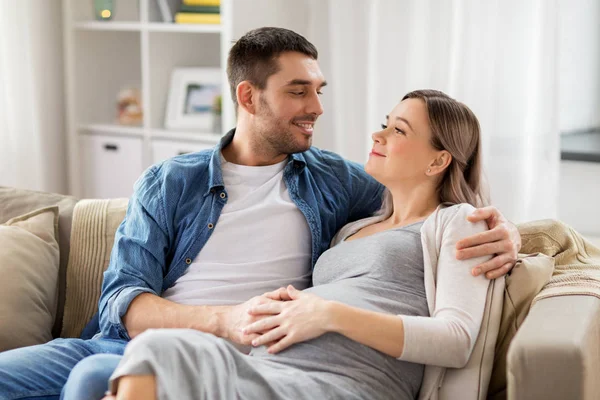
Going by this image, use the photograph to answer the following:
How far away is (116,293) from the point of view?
208cm

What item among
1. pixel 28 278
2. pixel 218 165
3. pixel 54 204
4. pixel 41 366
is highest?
pixel 218 165

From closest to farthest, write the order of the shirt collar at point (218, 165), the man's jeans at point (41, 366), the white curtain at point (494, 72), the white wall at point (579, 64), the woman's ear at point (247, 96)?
the man's jeans at point (41, 366), the shirt collar at point (218, 165), the woman's ear at point (247, 96), the white curtain at point (494, 72), the white wall at point (579, 64)

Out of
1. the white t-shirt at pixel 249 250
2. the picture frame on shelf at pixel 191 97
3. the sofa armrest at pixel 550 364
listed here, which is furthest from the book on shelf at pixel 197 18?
the sofa armrest at pixel 550 364

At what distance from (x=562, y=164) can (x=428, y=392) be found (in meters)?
1.52

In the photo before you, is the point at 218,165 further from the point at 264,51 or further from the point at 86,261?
the point at 86,261

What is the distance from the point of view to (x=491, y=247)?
184 cm

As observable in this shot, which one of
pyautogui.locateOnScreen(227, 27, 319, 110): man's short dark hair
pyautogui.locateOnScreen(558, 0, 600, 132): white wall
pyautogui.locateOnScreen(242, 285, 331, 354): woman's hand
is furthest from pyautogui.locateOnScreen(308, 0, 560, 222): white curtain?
pyautogui.locateOnScreen(242, 285, 331, 354): woman's hand

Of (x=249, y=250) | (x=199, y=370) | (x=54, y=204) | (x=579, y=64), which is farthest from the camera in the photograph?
(x=579, y=64)

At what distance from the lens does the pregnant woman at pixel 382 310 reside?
1543mm

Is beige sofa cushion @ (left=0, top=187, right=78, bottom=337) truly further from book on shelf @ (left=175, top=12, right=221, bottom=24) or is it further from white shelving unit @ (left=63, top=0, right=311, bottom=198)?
book on shelf @ (left=175, top=12, right=221, bottom=24)

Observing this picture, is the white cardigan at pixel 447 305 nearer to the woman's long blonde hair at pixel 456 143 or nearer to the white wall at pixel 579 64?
the woman's long blonde hair at pixel 456 143

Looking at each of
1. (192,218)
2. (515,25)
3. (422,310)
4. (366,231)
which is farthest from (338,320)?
(515,25)

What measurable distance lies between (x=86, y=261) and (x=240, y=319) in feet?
1.92

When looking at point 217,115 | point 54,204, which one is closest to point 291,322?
point 54,204
